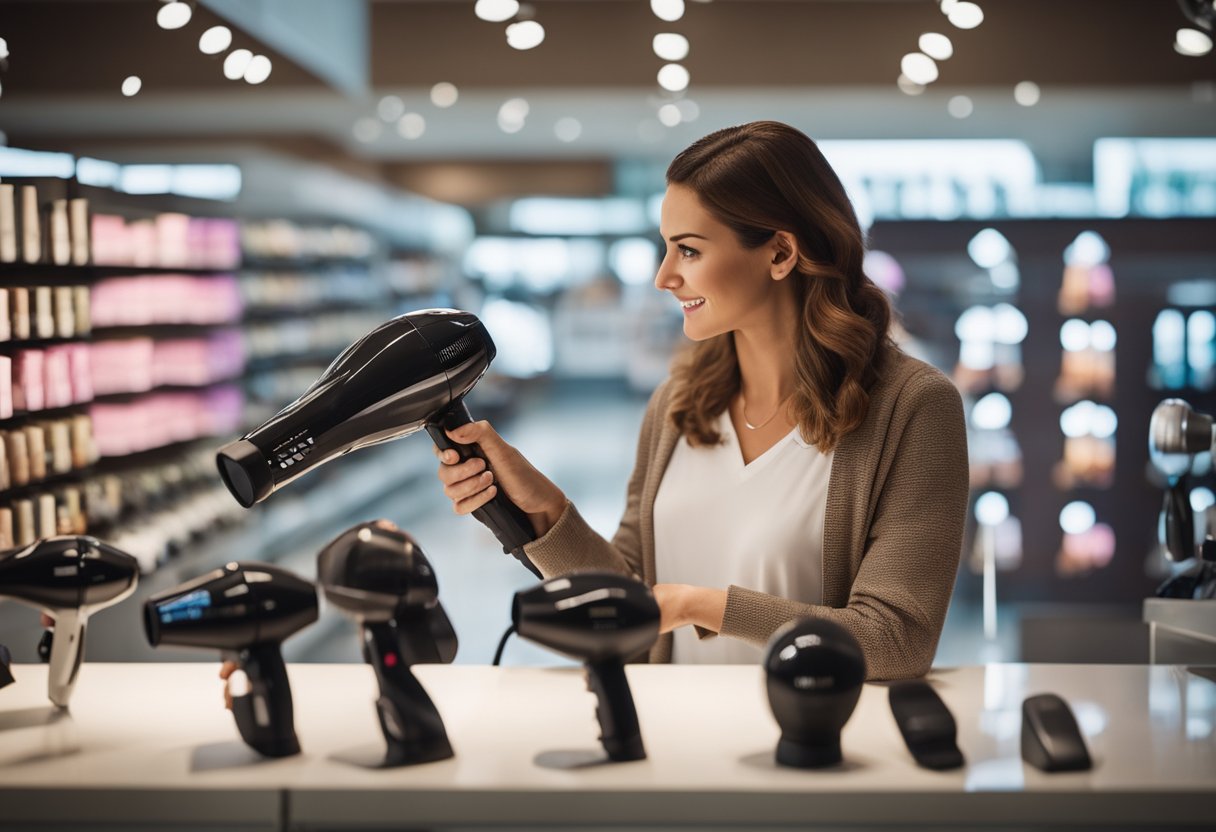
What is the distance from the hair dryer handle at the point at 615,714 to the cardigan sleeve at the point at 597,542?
35 centimetres

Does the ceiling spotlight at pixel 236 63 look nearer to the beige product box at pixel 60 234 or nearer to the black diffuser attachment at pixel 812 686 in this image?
the beige product box at pixel 60 234

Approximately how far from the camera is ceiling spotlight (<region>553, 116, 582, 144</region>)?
5.94 meters

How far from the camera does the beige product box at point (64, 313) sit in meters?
2.72

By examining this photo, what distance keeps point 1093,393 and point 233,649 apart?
4.92 meters

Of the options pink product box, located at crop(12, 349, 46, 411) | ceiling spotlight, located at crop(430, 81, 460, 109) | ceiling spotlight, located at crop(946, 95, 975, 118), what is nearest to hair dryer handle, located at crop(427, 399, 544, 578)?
pink product box, located at crop(12, 349, 46, 411)

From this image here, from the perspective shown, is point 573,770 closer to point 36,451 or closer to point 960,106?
point 36,451

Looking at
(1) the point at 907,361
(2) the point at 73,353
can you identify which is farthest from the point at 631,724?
(2) the point at 73,353

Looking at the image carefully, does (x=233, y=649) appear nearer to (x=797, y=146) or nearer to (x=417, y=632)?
(x=417, y=632)

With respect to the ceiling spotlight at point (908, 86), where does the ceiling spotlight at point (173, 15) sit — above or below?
below

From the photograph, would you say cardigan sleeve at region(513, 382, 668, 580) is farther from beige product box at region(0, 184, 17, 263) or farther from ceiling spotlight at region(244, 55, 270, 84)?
ceiling spotlight at region(244, 55, 270, 84)

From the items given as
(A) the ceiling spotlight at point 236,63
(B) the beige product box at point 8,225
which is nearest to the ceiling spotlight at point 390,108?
(A) the ceiling spotlight at point 236,63

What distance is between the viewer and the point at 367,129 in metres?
6.16

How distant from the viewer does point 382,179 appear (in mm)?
6398

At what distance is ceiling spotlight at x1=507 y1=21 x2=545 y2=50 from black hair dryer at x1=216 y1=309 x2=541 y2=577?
3.75 meters
